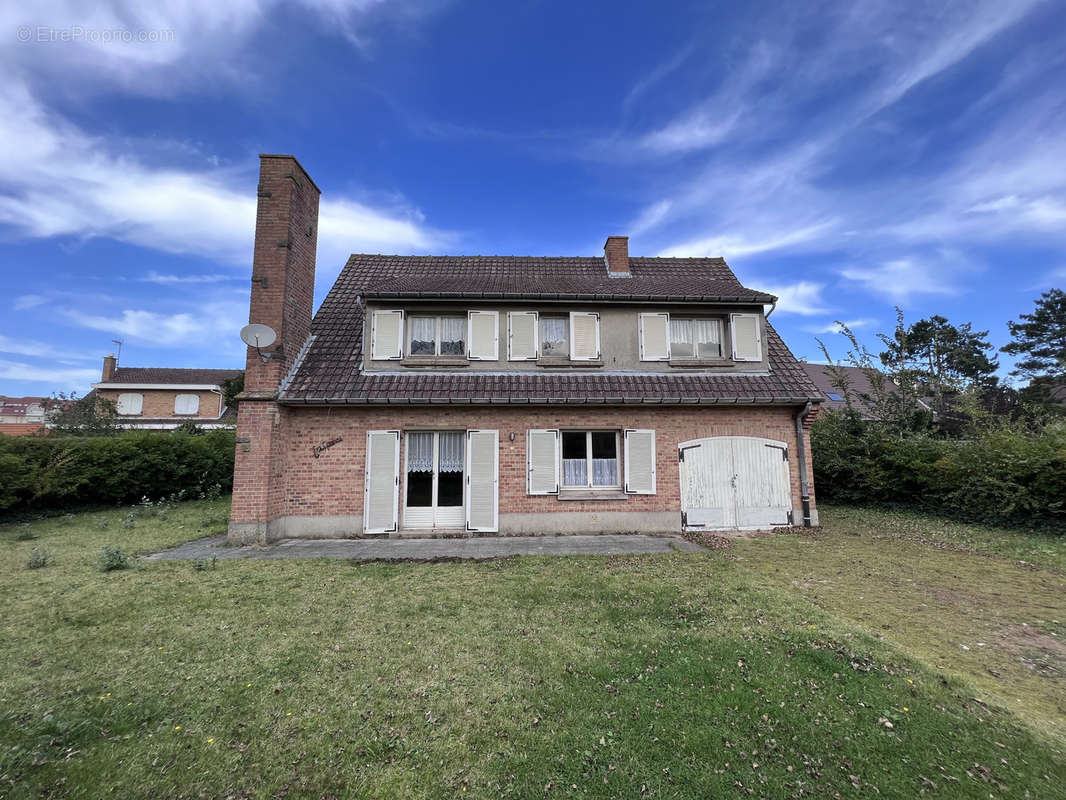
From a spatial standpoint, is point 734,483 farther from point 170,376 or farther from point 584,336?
point 170,376

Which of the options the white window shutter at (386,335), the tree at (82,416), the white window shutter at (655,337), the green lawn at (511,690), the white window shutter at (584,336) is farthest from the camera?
the tree at (82,416)

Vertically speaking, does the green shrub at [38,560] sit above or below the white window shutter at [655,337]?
below

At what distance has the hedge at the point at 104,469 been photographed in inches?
444

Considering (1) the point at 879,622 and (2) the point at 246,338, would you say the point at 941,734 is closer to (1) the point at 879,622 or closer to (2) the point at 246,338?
(1) the point at 879,622

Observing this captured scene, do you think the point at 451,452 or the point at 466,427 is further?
the point at 451,452

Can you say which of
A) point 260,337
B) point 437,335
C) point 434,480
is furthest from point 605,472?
point 260,337

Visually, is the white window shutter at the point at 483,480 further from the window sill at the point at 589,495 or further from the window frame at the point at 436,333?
the window frame at the point at 436,333

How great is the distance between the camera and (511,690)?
142 inches

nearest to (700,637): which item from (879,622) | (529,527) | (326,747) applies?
(879,622)

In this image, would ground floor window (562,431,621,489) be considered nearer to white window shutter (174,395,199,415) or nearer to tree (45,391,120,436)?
tree (45,391,120,436)

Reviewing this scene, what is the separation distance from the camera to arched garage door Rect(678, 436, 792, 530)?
1006 centimetres

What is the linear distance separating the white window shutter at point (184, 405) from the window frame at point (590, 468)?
33.9 metres

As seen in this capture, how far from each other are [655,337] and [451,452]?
18.5ft

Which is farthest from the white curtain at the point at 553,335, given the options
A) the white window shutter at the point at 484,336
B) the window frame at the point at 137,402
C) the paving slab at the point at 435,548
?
the window frame at the point at 137,402
